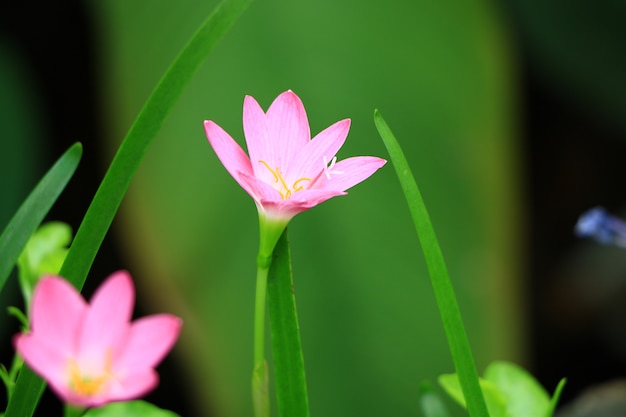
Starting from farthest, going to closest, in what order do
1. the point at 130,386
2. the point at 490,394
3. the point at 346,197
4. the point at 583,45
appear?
1. the point at 583,45
2. the point at 346,197
3. the point at 490,394
4. the point at 130,386

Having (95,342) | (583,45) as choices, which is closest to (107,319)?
(95,342)

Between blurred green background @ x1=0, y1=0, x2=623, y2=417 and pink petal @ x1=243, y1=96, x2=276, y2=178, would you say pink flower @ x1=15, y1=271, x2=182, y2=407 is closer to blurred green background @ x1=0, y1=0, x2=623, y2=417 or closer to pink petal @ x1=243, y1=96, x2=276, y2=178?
pink petal @ x1=243, y1=96, x2=276, y2=178

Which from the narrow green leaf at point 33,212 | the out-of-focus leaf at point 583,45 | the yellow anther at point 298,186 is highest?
the out-of-focus leaf at point 583,45

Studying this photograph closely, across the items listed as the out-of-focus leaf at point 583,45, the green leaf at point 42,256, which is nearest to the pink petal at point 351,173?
the green leaf at point 42,256

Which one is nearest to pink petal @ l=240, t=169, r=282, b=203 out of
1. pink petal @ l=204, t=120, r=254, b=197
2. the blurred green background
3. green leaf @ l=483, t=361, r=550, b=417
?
pink petal @ l=204, t=120, r=254, b=197

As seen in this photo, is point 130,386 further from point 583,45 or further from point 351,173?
point 583,45

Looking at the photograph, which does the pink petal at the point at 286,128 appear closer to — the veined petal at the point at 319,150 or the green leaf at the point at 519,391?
the veined petal at the point at 319,150
